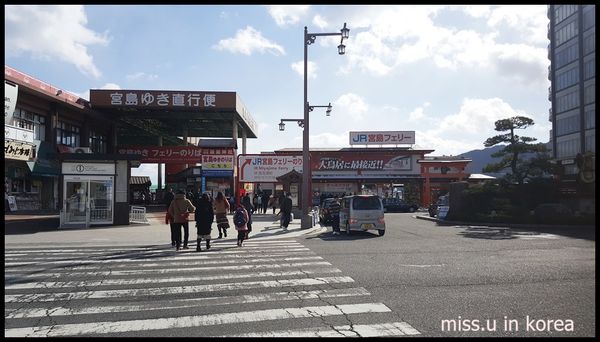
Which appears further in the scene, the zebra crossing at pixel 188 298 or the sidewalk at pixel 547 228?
the sidewalk at pixel 547 228

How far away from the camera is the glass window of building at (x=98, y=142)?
143 ft

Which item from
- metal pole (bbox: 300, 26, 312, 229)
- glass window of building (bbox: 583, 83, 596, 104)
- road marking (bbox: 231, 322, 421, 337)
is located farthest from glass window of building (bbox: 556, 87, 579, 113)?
road marking (bbox: 231, 322, 421, 337)

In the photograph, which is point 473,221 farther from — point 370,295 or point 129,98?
point 129,98

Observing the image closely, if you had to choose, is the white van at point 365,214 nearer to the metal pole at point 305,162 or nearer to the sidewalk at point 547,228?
the metal pole at point 305,162

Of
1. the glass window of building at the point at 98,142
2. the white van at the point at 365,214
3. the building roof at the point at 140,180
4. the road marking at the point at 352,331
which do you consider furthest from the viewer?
the building roof at the point at 140,180

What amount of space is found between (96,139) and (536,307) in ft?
145

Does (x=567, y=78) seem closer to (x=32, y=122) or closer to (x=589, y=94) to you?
(x=589, y=94)

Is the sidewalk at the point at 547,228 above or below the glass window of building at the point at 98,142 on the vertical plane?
below

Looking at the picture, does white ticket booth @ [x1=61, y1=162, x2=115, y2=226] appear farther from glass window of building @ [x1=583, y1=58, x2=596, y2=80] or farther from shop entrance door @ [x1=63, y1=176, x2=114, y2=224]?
glass window of building @ [x1=583, y1=58, x2=596, y2=80]

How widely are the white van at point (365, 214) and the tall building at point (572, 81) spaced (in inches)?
1537

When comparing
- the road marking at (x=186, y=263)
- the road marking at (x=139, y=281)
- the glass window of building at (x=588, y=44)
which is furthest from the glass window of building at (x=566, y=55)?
A: the road marking at (x=139, y=281)

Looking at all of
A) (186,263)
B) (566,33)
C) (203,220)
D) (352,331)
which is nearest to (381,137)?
(566,33)

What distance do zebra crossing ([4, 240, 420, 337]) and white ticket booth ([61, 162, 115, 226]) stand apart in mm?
9818

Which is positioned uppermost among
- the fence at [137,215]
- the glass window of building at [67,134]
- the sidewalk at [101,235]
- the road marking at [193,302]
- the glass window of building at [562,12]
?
the glass window of building at [562,12]
